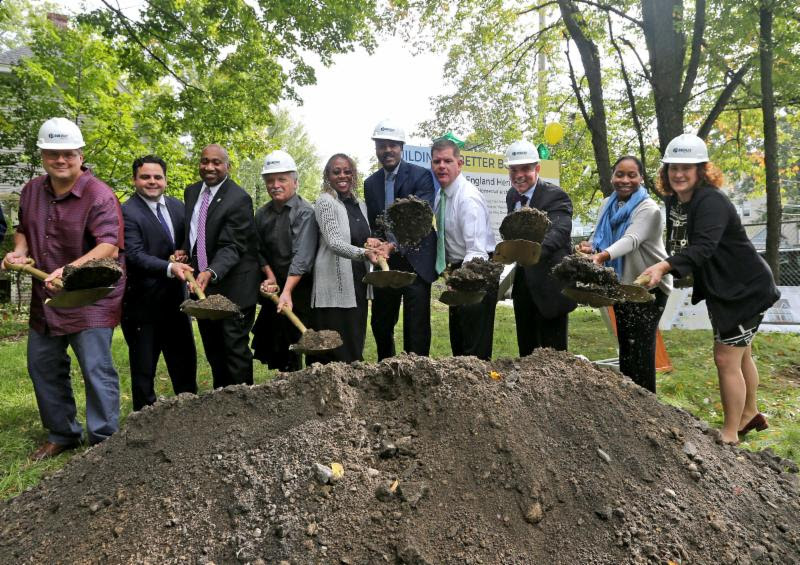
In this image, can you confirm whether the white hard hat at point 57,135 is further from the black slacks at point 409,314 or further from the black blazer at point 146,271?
the black slacks at point 409,314

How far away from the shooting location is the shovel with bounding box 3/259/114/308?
285cm

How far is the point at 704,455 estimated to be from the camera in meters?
2.44

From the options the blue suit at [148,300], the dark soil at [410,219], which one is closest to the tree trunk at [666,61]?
the dark soil at [410,219]

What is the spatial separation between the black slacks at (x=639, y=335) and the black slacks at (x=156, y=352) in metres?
2.99

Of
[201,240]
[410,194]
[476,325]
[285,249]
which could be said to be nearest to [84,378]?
[201,240]

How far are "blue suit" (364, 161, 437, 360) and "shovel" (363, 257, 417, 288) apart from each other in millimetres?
362

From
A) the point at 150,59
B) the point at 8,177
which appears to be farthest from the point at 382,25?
the point at 8,177

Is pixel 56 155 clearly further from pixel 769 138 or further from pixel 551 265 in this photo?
pixel 769 138

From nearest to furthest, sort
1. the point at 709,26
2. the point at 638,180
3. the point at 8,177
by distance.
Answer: the point at 638,180 < the point at 709,26 < the point at 8,177

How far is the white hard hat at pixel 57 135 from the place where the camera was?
3.05 m

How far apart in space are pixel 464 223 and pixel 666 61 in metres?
4.61

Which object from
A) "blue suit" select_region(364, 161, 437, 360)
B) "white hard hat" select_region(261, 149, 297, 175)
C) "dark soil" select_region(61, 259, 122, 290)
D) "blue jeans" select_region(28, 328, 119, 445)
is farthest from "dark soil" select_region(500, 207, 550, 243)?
"blue jeans" select_region(28, 328, 119, 445)

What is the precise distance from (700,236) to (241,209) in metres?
2.93

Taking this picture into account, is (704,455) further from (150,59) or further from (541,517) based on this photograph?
(150,59)
